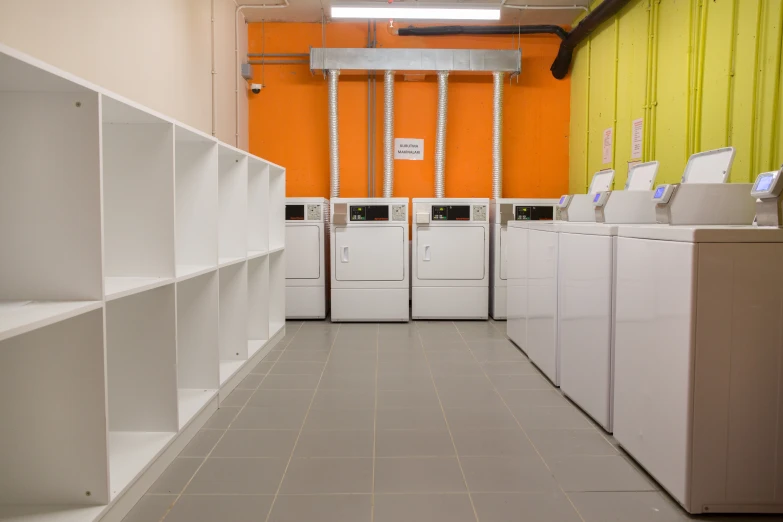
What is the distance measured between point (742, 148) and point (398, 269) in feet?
9.88

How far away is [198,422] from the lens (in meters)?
2.60

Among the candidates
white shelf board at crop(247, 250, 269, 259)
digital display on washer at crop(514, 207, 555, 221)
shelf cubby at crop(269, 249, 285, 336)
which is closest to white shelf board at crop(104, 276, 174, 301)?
white shelf board at crop(247, 250, 269, 259)

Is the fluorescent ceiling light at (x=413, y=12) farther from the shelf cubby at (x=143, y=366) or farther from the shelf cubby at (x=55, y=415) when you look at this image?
the shelf cubby at (x=55, y=415)

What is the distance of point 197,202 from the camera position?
280 centimetres

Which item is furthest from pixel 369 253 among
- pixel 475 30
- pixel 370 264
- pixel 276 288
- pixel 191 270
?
pixel 191 270

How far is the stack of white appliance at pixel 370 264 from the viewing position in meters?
5.26

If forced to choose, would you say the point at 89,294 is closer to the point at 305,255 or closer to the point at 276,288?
the point at 276,288

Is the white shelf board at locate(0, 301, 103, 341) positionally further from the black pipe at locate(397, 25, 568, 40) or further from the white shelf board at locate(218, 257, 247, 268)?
the black pipe at locate(397, 25, 568, 40)

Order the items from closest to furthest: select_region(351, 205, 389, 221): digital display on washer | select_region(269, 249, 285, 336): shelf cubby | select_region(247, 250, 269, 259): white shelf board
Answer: select_region(247, 250, 269, 259): white shelf board
select_region(269, 249, 285, 336): shelf cubby
select_region(351, 205, 389, 221): digital display on washer

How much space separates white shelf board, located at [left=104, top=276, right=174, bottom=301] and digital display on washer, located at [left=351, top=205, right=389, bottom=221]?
314cm

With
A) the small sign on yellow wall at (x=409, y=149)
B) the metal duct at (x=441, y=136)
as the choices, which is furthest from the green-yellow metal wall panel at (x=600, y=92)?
the small sign on yellow wall at (x=409, y=149)

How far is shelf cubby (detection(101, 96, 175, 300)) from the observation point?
2.24m

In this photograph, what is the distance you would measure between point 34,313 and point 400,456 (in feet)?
4.92

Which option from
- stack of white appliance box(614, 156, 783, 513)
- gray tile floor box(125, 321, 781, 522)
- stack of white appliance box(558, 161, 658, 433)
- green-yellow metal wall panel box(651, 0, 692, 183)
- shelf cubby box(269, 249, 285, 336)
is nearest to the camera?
stack of white appliance box(614, 156, 783, 513)
